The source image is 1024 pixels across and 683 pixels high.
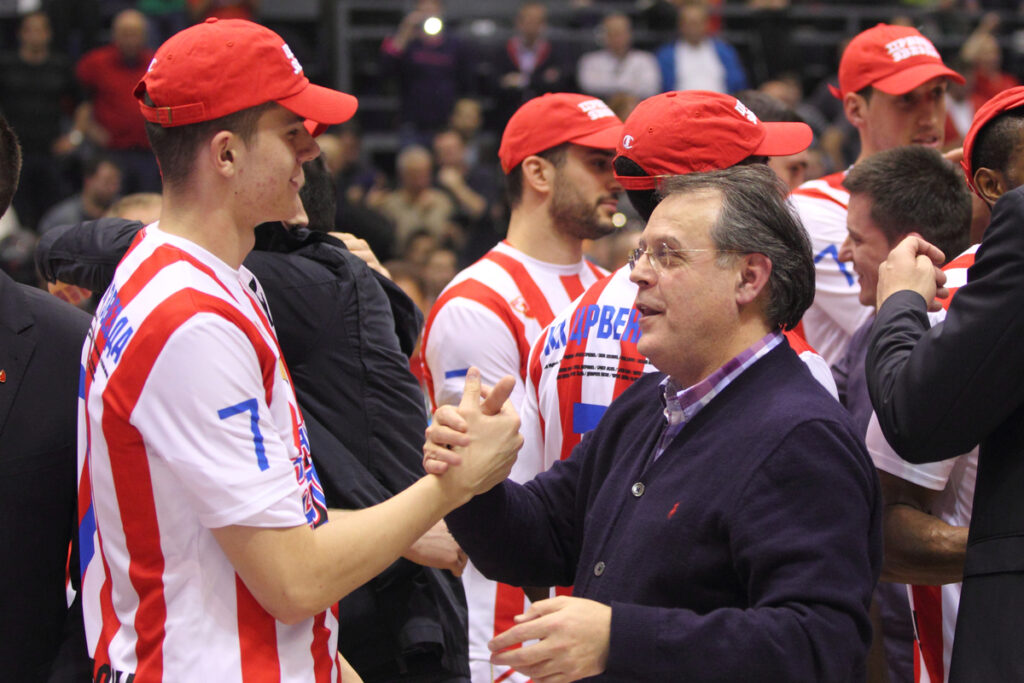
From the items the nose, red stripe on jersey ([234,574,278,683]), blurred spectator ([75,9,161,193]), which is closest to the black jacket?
red stripe on jersey ([234,574,278,683])

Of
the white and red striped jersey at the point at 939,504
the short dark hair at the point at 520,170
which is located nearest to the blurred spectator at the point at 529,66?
the short dark hair at the point at 520,170

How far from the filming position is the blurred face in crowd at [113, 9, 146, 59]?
1074cm

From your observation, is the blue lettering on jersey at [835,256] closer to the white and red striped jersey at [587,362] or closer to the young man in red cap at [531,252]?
the young man in red cap at [531,252]

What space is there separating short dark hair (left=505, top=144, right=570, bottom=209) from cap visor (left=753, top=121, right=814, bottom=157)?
103cm

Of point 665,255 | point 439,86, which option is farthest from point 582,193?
point 439,86

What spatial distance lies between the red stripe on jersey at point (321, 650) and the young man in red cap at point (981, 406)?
1231 millimetres

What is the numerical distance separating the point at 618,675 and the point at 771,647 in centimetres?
27

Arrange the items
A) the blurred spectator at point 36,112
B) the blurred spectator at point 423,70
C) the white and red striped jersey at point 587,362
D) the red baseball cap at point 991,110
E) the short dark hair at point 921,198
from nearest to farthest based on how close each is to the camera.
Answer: the red baseball cap at point 991,110
the white and red striped jersey at point 587,362
the short dark hair at point 921,198
the blurred spectator at point 36,112
the blurred spectator at point 423,70

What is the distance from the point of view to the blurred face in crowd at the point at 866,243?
3.54 m

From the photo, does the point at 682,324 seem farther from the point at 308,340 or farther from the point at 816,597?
the point at 308,340

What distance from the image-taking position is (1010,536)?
92.4 inches

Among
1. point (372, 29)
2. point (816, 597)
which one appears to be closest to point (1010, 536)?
point (816, 597)

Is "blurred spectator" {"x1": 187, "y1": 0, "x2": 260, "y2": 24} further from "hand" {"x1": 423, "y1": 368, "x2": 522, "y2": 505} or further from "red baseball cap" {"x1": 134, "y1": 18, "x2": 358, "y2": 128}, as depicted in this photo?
"hand" {"x1": 423, "y1": 368, "x2": 522, "y2": 505}

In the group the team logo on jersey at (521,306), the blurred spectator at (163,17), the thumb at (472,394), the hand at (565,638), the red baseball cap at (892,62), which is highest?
the blurred spectator at (163,17)
